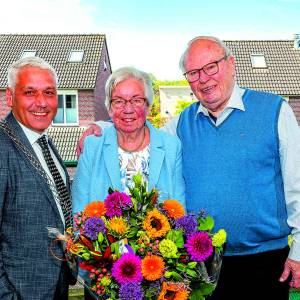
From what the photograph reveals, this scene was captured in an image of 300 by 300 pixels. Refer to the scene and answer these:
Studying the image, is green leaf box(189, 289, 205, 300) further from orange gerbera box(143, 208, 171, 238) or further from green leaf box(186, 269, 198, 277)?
orange gerbera box(143, 208, 171, 238)

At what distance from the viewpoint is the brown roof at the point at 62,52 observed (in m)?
23.9

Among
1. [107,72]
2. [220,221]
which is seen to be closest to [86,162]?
[220,221]

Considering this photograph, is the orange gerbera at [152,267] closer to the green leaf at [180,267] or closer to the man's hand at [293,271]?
the green leaf at [180,267]

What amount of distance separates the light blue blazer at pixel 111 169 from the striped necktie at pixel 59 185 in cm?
7

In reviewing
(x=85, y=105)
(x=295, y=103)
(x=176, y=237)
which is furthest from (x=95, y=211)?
(x=295, y=103)

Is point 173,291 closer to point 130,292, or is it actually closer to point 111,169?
point 130,292

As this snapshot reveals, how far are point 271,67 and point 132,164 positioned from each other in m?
24.7

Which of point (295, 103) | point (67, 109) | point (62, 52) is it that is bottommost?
point (67, 109)

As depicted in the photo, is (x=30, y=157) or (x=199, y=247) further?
(x=30, y=157)

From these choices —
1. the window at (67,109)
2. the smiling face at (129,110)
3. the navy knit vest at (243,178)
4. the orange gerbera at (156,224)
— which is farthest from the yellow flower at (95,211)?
the window at (67,109)

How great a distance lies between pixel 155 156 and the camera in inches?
129

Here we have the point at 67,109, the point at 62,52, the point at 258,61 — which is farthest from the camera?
the point at 258,61

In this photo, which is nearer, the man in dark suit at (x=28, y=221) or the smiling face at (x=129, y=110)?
the man in dark suit at (x=28, y=221)

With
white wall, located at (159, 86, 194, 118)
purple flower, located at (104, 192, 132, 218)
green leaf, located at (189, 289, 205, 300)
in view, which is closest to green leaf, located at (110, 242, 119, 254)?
purple flower, located at (104, 192, 132, 218)
